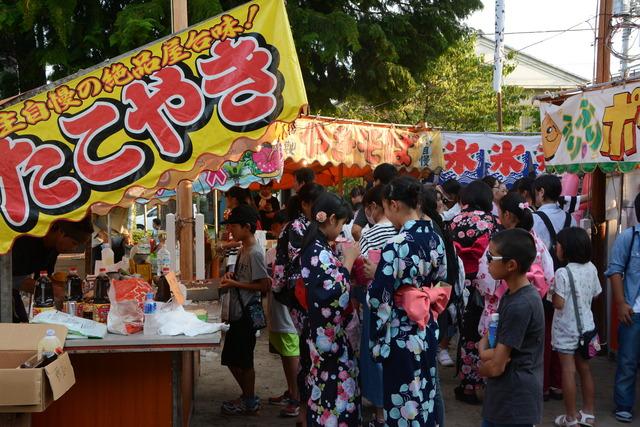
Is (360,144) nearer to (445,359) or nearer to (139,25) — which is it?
(139,25)

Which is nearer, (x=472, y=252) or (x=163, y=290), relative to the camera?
(x=163, y=290)

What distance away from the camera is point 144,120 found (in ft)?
14.0

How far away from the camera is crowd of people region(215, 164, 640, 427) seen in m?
3.90

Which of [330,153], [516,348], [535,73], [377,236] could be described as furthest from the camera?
[535,73]

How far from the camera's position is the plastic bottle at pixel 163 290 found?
509cm

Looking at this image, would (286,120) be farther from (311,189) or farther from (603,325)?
(603,325)

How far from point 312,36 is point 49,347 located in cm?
771

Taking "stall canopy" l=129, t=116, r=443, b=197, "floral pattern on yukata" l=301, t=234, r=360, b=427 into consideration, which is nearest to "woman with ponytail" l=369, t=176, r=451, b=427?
"floral pattern on yukata" l=301, t=234, r=360, b=427

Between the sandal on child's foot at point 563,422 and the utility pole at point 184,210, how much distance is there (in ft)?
11.5

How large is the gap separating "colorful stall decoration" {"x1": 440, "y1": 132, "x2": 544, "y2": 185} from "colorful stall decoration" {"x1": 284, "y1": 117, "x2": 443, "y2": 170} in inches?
21.5

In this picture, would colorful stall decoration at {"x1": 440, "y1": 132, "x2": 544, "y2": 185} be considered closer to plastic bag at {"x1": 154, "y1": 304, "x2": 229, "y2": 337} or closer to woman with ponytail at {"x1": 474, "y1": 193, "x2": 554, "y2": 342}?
woman with ponytail at {"x1": 474, "y1": 193, "x2": 554, "y2": 342}

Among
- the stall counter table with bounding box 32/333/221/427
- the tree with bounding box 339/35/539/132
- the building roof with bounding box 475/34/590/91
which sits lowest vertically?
the stall counter table with bounding box 32/333/221/427

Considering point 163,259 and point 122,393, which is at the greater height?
point 163,259

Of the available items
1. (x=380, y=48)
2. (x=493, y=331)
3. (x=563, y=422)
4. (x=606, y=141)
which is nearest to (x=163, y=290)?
(x=493, y=331)
